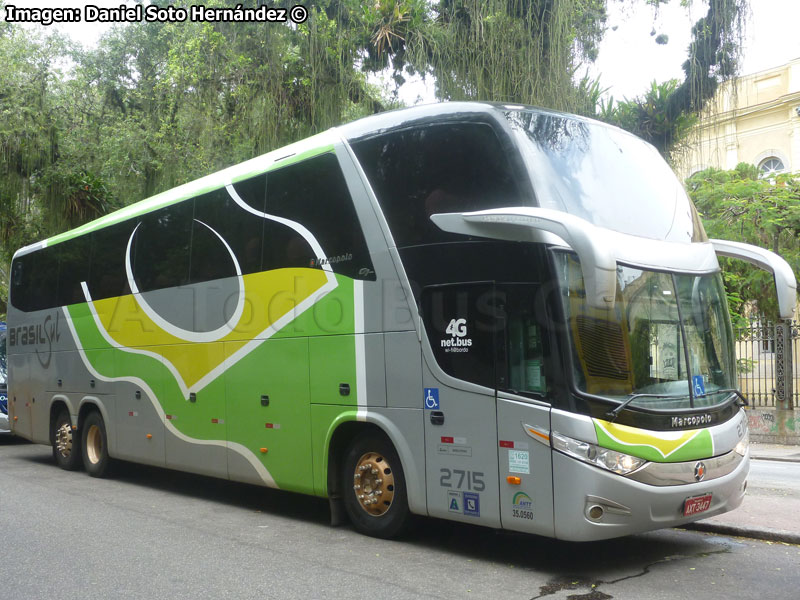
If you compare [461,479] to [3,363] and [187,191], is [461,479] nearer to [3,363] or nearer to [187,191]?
[187,191]

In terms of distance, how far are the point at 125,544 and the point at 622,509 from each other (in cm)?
445

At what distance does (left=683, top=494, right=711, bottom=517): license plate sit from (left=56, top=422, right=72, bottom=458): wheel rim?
1030 centimetres

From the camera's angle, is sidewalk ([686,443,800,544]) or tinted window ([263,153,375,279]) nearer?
sidewalk ([686,443,800,544])

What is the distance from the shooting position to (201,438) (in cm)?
1052

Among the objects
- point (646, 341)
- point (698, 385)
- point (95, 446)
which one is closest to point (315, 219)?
point (646, 341)

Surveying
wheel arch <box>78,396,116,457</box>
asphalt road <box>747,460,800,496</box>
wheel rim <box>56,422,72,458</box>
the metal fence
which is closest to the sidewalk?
asphalt road <box>747,460,800,496</box>

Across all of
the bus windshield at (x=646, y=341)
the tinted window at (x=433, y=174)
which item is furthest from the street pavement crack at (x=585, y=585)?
the tinted window at (x=433, y=174)

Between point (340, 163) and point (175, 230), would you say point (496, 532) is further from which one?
point (175, 230)

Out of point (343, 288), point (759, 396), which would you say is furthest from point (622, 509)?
point (759, 396)

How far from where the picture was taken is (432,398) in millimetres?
7445

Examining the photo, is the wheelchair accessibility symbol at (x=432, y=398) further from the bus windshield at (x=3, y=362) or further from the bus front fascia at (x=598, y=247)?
the bus windshield at (x=3, y=362)

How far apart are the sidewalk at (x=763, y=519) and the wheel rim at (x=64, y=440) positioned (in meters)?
9.77

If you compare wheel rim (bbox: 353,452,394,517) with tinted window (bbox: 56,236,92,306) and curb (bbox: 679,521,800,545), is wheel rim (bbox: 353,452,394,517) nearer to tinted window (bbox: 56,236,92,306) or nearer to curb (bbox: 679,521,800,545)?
curb (bbox: 679,521,800,545)

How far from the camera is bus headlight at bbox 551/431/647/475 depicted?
6301mm
